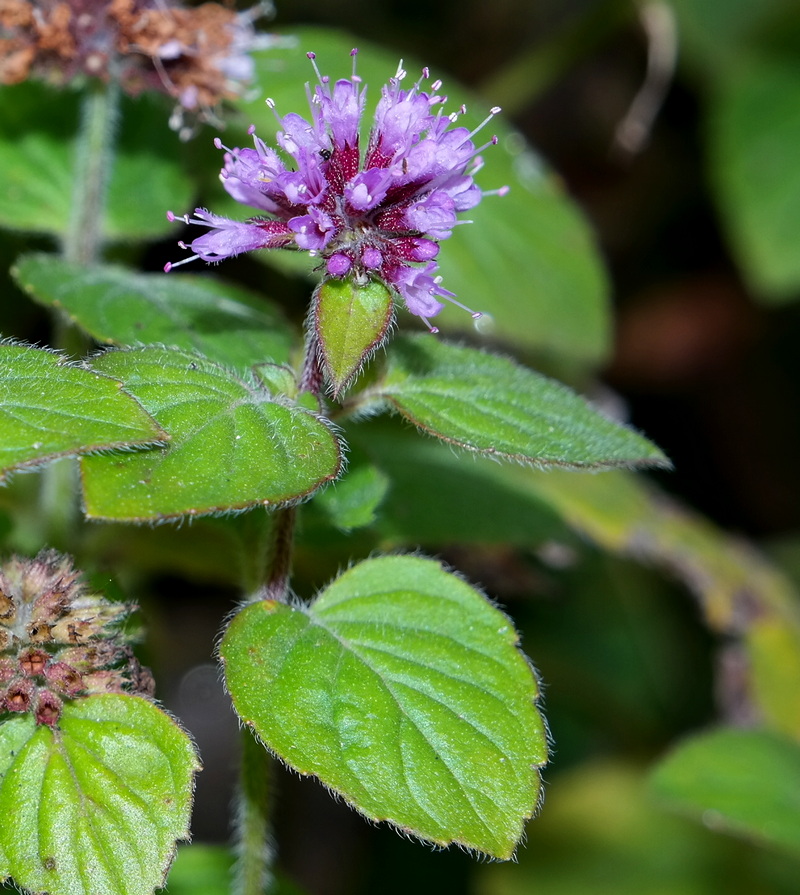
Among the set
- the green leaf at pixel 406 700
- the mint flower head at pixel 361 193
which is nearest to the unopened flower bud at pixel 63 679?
the green leaf at pixel 406 700

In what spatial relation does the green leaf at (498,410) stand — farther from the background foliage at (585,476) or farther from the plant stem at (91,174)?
the plant stem at (91,174)

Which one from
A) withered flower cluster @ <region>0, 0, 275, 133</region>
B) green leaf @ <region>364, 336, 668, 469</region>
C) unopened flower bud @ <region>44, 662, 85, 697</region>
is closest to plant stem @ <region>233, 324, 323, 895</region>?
green leaf @ <region>364, 336, 668, 469</region>

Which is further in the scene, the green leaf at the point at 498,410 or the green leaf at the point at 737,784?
the green leaf at the point at 737,784

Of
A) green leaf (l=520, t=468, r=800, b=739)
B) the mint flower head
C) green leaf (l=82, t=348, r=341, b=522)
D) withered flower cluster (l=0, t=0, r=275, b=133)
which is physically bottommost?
green leaf (l=520, t=468, r=800, b=739)

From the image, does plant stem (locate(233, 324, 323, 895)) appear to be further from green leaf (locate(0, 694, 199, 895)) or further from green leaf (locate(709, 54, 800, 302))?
green leaf (locate(709, 54, 800, 302))

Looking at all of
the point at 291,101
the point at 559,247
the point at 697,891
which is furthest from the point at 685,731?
the point at 291,101
